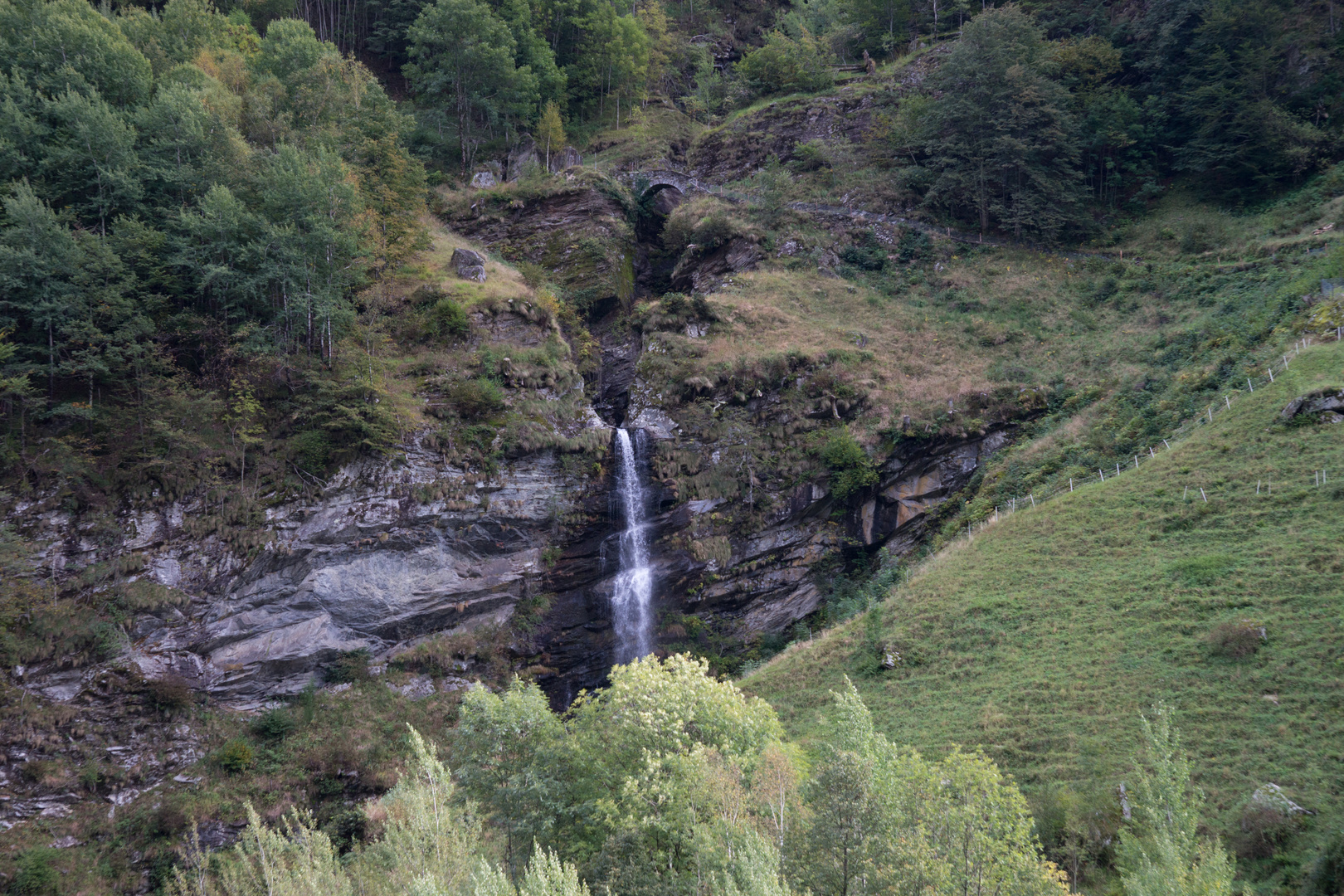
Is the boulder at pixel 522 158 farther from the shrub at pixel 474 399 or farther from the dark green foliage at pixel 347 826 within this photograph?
the dark green foliage at pixel 347 826

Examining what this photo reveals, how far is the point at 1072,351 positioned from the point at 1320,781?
89.4ft

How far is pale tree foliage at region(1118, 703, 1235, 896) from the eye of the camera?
1241 centimetres

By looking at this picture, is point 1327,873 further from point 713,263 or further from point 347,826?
point 713,263

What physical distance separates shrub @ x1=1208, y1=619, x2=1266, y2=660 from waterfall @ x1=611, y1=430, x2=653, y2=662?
2052 centimetres

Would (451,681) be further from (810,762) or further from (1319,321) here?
(1319,321)

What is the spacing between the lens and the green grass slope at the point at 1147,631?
18219 millimetres

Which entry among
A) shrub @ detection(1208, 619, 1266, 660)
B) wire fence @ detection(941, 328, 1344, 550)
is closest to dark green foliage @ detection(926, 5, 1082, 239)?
wire fence @ detection(941, 328, 1344, 550)

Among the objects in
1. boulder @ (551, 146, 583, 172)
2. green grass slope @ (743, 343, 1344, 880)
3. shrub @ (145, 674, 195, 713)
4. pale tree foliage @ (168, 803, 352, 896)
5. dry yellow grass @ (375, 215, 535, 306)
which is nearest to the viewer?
pale tree foliage @ (168, 803, 352, 896)

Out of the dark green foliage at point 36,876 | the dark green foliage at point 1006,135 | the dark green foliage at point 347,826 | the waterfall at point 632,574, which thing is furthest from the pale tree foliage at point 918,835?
the dark green foliage at point 1006,135

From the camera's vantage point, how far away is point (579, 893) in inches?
514

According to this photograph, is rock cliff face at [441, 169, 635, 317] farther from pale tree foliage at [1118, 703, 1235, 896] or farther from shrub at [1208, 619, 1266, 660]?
pale tree foliage at [1118, 703, 1235, 896]

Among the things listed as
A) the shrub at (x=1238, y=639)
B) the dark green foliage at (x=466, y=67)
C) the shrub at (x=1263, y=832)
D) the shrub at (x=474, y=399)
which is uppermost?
the dark green foliage at (x=466, y=67)

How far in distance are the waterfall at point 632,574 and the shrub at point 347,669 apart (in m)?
10.4

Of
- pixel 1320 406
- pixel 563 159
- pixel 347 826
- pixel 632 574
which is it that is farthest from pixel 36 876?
pixel 563 159
